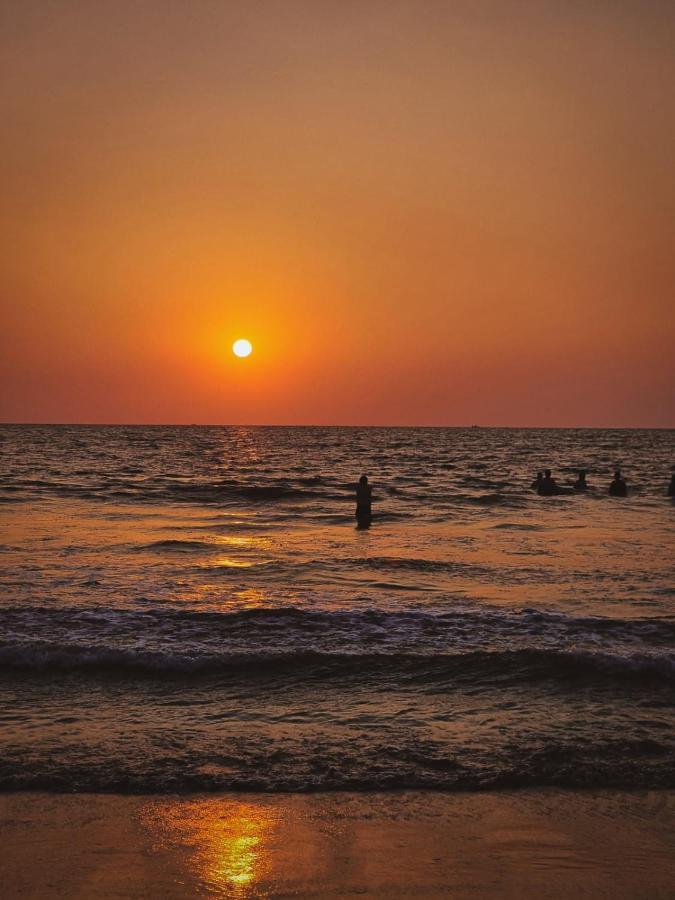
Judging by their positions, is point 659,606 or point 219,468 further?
point 219,468

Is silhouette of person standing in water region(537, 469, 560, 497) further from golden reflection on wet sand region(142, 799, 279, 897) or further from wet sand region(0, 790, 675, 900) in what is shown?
golden reflection on wet sand region(142, 799, 279, 897)

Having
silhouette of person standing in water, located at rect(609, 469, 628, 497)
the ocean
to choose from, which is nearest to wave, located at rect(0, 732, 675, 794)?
the ocean

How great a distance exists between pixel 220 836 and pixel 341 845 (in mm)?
802

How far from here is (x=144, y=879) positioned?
430 centimetres

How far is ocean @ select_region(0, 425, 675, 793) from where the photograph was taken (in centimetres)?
599

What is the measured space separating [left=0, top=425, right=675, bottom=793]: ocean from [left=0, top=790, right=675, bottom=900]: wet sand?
11.3 inches

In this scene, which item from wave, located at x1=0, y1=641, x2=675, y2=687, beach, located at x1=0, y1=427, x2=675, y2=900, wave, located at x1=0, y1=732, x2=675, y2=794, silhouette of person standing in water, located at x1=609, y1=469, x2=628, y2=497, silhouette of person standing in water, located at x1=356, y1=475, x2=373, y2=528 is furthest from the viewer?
silhouette of person standing in water, located at x1=609, y1=469, x2=628, y2=497

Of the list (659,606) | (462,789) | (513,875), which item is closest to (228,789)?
(462,789)

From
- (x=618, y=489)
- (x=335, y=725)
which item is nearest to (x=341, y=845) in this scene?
(x=335, y=725)

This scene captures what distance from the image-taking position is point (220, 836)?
482 cm

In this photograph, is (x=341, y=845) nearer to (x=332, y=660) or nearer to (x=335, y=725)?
(x=335, y=725)

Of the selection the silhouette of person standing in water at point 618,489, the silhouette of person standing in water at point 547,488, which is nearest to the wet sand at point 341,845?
the silhouette of person standing in water at point 547,488

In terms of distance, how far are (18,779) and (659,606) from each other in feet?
34.0

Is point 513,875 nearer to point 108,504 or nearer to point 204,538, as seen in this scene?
point 204,538
